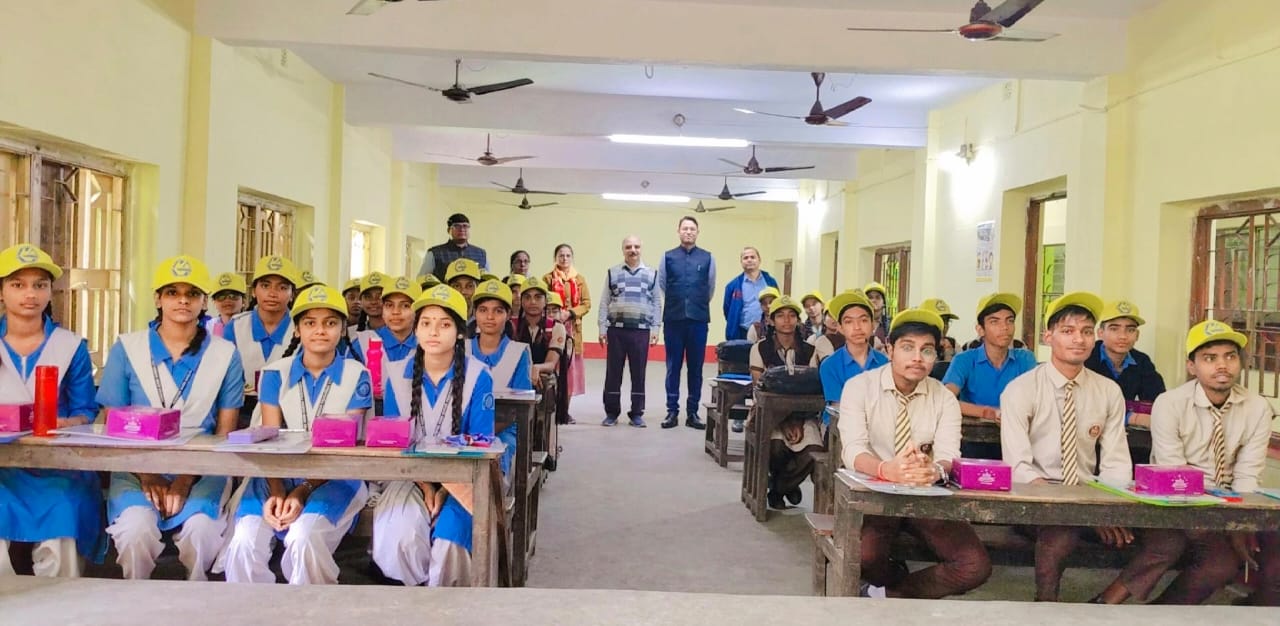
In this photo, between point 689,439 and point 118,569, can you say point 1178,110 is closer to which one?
point 689,439

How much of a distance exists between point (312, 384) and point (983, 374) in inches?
111

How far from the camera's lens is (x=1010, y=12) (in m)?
4.69

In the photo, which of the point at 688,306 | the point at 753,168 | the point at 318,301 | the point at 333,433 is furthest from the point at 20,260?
the point at 753,168

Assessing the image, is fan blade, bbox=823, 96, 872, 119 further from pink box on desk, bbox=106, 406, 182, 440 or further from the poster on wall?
pink box on desk, bbox=106, 406, 182, 440

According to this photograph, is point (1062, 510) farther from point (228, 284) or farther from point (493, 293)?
point (228, 284)

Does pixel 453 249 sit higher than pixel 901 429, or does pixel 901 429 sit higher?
pixel 453 249

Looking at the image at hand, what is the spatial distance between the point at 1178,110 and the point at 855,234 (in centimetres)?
740

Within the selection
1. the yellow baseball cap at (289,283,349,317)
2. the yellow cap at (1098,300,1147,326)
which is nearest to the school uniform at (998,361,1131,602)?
the yellow cap at (1098,300,1147,326)

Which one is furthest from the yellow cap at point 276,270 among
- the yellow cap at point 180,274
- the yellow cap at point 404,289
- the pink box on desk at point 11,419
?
Result: the pink box on desk at point 11,419

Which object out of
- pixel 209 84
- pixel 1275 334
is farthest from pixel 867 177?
pixel 209 84

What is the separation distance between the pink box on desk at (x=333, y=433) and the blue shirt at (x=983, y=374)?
273 centimetres

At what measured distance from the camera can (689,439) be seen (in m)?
7.59

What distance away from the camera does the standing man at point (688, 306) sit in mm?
8133

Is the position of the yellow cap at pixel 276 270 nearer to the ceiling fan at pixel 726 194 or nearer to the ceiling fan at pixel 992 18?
the ceiling fan at pixel 992 18
